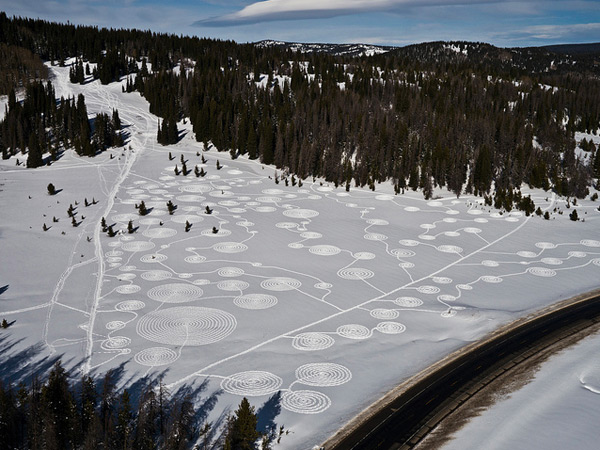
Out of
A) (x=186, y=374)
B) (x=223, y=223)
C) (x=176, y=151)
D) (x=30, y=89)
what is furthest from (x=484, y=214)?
(x=30, y=89)

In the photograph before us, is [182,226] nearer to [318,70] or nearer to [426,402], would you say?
[426,402]

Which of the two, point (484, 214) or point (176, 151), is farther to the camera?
point (176, 151)

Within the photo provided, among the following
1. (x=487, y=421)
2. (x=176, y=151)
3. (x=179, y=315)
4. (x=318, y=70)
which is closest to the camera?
(x=487, y=421)

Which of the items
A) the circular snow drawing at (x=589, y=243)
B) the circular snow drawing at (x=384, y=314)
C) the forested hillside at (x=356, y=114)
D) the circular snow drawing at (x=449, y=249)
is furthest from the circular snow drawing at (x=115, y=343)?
the forested hillside at (x=356, y=114)

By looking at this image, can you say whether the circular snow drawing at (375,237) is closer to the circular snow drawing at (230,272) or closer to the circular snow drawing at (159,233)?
the circular snow drawing at (230,272)

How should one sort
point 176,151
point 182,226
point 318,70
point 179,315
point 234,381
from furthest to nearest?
point 318,70 < point 176,151 < point 182,226 < point 179,315 < point 234,381

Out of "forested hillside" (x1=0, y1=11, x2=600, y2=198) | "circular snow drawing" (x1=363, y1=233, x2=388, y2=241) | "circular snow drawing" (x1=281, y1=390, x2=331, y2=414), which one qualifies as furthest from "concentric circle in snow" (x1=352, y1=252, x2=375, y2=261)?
"forested hillside" (x1=0, y1=11, x2=600, y2=198)

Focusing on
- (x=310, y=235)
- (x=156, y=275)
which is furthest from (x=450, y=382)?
(x=310, y=235)
